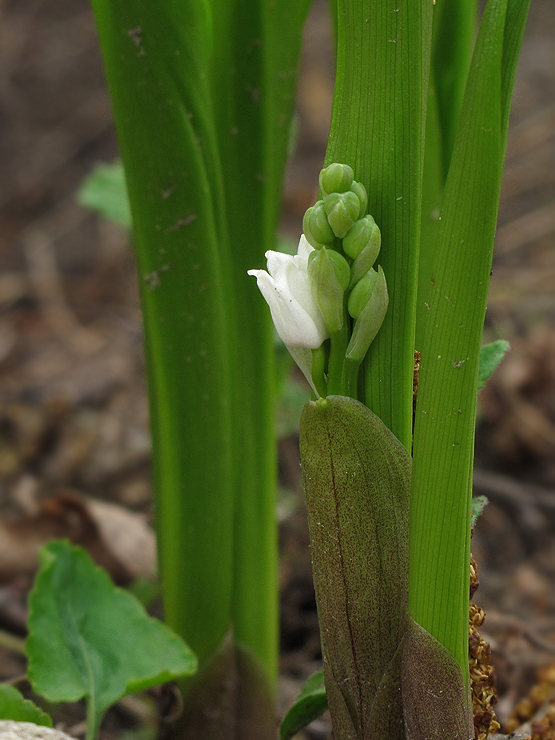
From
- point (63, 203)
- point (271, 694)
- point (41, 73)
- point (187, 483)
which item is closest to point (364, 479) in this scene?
point (187, 483)

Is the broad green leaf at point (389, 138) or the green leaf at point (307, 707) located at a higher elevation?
the broad green leaf at point (389, 138)

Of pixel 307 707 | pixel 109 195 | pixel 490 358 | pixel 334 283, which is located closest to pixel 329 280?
pixel 334 283

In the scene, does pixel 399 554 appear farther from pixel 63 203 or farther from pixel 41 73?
pixel 41 73

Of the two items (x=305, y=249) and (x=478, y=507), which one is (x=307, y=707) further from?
(x=305, y=249)

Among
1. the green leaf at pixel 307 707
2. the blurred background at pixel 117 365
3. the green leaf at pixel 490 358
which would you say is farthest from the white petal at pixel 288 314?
the blurred background at pixel 117 365

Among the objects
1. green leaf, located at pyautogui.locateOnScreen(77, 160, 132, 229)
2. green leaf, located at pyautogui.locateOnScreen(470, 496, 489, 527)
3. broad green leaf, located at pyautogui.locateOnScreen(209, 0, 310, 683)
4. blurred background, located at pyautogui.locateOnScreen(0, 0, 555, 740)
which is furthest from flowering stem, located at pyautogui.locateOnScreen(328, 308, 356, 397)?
green leaf, located at pyautogui.locateOnScreen(77, 160, 132, 229)

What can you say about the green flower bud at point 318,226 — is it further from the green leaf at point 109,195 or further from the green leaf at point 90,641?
the green leaf at point 109,195

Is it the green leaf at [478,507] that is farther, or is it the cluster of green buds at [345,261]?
the green leaf at [478,507]
